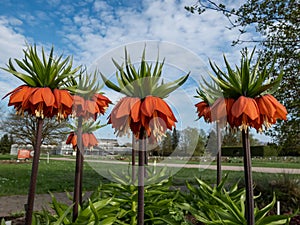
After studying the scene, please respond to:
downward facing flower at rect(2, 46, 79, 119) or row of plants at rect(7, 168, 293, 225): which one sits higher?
downward facing flower at rect(2, 46, 79, 119)

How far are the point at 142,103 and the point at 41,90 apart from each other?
2.03ft

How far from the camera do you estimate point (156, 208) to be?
7.86ft

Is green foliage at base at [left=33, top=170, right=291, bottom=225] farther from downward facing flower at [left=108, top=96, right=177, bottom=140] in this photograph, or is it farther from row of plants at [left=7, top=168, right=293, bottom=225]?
downward facing flower at [left=108, top=96, right=177, bottom=140]

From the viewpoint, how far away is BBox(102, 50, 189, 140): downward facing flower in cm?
145

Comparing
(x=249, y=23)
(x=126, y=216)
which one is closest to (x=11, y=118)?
(x=249, y=23)

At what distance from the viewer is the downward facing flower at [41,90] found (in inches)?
63.5

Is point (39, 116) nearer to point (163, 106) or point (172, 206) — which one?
point (163, 106)

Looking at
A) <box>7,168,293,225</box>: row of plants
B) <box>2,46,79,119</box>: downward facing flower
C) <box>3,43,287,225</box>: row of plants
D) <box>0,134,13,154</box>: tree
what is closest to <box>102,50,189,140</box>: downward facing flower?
<box>3,43,287,225</box>: row of plants

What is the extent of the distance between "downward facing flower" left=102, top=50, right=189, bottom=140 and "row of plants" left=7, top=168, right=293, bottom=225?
0.67 m

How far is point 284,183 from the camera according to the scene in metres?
5.58

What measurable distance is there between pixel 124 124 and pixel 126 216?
1173 mm

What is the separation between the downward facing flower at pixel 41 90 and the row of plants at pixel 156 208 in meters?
0.66

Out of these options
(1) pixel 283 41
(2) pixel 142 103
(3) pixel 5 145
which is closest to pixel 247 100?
(2) pixel 142 103

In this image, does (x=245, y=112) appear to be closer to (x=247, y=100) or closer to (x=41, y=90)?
(x=247, y=100)
